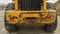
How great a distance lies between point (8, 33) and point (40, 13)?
107 centimetres

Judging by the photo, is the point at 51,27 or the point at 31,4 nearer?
the point at 31,4

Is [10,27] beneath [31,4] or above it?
beneath

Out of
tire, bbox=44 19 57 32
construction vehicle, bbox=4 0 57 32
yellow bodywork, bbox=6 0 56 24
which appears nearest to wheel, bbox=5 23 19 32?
construction vehicle, bbox=4 0 57 32

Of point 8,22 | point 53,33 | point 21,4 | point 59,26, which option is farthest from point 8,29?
point 59,26

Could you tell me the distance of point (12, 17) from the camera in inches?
179

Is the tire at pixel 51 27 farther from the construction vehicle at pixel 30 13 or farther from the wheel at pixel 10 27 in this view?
the wheel at pixel 10 27

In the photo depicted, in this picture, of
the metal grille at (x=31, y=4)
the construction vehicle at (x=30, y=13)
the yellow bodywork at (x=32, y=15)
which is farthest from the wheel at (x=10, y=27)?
the metal grille at (x=31, y=4)

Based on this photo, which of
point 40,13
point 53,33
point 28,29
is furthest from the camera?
point 28,29

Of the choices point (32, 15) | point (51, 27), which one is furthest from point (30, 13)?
point (51, 27)

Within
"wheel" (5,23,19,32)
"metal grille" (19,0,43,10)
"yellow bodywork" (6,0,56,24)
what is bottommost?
"wheel" (5,23,19,32)

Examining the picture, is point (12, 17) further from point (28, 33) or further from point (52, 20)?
point (52, 20)

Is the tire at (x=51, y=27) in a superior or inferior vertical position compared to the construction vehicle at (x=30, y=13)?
inferior

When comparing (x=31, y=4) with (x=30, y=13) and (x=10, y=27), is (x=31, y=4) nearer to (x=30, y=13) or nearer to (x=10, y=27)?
(x=30, y=13)

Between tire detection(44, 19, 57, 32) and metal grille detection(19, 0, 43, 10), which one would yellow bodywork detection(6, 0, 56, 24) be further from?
tire detection(44, 19, 57, 32)
